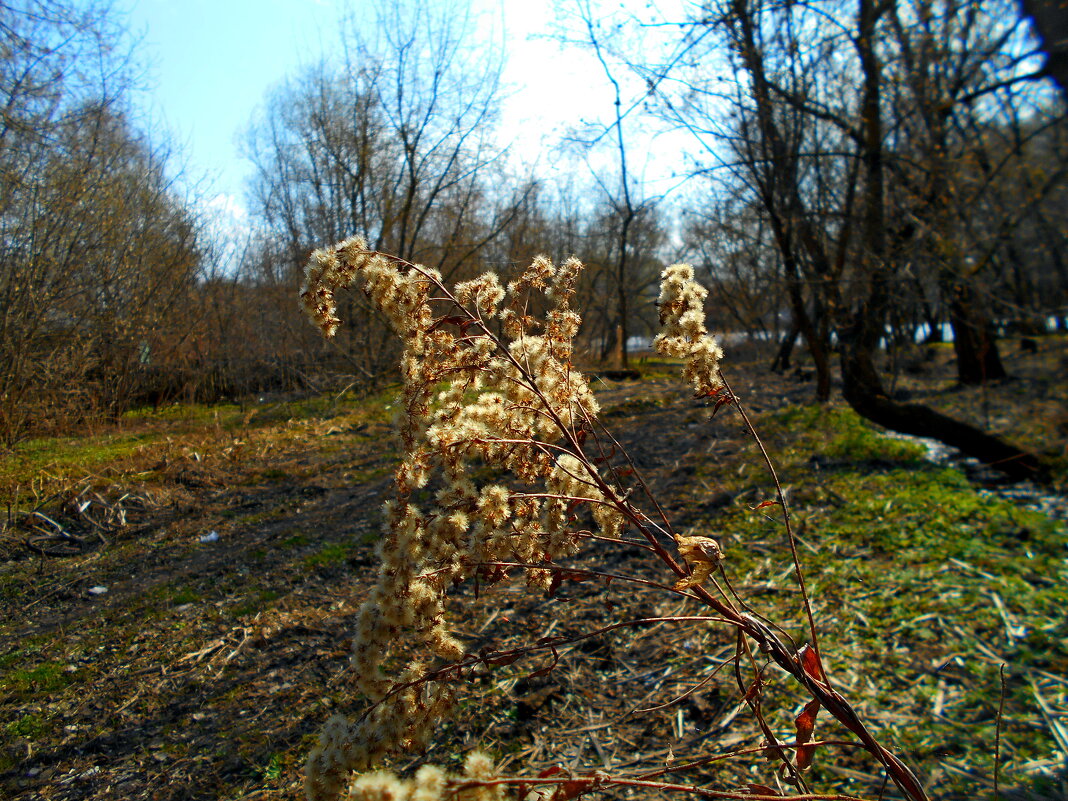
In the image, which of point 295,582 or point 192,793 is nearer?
point 192,793

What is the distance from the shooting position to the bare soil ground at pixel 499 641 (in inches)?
82.8

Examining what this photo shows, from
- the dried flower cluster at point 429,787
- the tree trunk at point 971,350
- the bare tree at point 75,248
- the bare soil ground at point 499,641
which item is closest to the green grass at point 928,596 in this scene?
the bare soil ground at point 499,641

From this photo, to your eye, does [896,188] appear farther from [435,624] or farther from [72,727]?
[72,727]

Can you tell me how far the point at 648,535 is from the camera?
Result: 123cm

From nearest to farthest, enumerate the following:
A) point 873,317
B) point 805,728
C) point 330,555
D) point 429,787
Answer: point 429,787, point 805,728, point 330,555, point 873,317

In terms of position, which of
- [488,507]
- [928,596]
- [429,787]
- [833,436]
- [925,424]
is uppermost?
[488,507]

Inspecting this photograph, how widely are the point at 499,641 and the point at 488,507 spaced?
5.83 ft

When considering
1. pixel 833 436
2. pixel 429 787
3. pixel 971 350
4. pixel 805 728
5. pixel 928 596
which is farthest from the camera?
pixel 971 350

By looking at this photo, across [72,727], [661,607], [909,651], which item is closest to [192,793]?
[72,727]

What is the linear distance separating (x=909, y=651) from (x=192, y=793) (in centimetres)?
286

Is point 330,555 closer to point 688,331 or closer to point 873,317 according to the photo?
point 688,331

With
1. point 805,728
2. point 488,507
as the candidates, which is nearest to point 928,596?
point 805,728

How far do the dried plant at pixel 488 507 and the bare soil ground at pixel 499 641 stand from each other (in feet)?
1.53

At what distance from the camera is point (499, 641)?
9.39 feet
